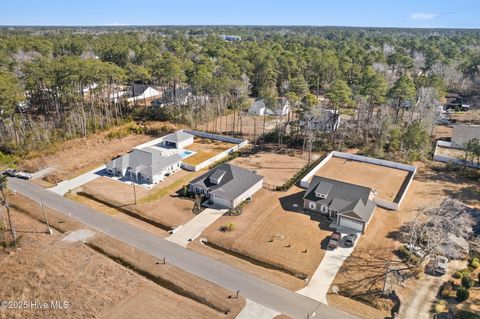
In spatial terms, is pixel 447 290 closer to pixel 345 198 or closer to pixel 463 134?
pixel 345 198

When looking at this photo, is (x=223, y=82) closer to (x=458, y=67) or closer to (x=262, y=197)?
(x=262, y=197)

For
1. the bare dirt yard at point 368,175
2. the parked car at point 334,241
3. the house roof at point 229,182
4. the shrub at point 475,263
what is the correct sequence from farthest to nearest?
1. the bare dirt yard at point 368,175
2. the house roof at point 229,182
3. the parked car at point 334,241
4. the shrub at point 475,263

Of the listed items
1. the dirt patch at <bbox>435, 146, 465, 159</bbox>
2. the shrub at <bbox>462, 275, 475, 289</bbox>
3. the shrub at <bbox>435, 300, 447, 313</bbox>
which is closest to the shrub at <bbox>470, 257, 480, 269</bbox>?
the shrub at <bbox>462, 275, 475, 289</bbox>

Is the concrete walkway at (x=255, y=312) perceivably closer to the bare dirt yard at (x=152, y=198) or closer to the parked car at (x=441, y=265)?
the bare dirt yard at (x=152, y=198)

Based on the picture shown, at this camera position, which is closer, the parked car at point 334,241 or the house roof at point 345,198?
the parked car at point 334,241

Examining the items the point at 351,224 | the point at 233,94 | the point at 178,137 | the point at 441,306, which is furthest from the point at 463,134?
the point at 178,137

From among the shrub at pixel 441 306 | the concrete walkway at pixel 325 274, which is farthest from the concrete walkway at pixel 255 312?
the shrub at pixel 441 306

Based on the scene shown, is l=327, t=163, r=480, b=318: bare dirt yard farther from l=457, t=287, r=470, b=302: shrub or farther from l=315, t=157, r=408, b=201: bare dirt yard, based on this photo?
l=457, t=287, r=470, b=302: shrub
